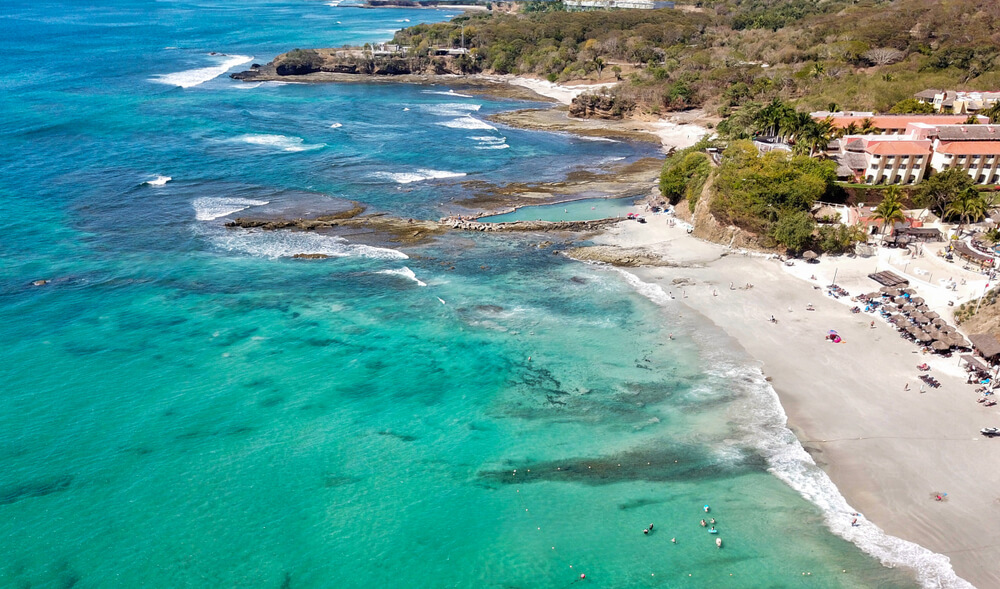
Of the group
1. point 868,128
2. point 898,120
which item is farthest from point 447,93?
point 898,120

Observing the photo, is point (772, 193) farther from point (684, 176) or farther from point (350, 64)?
point (350, 64)

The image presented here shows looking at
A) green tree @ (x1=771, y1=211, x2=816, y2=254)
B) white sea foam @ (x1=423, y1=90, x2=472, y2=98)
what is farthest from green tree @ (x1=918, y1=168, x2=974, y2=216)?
white sea foam @ (x1=423, y1=90, x2=472, y2=98)

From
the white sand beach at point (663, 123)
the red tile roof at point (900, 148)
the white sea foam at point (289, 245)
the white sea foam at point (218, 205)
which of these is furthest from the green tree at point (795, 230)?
the white sea foam at point (218, 205)

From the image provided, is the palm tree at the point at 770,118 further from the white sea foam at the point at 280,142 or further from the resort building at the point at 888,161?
the white sea foam at the point at 280,142

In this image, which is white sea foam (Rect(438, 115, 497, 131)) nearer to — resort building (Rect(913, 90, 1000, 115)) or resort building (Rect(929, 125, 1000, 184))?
resort building (Rect(913, 90, 1000, 115))

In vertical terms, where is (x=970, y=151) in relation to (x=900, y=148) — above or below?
below

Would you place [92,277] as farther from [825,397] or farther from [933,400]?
[933,400]
